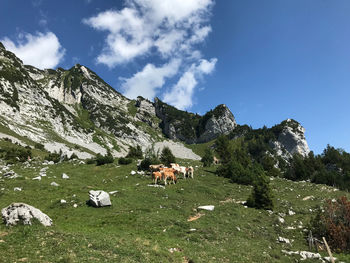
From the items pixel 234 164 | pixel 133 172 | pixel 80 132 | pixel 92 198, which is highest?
pixel 80 132

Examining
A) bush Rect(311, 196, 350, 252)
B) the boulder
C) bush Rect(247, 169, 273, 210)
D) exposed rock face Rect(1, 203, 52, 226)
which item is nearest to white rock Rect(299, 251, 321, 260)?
bush Rect(311, 196, 350, 252)

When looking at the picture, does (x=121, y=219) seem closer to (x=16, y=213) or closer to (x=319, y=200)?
(x=16, y=213)

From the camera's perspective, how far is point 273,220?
1032 inches

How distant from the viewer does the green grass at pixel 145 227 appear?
496 inches

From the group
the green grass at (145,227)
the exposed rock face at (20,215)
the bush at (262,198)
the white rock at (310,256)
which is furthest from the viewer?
the bush at (262,198)

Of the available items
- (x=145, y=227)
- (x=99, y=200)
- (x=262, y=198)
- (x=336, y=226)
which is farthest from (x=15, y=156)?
(x=336, y=226)

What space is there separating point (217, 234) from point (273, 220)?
35.1 feet

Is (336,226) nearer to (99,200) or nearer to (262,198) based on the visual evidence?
(262,198)

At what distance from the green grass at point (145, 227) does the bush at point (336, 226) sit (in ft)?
6.76

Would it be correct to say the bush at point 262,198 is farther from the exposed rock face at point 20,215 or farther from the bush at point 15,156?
the bush at point 15,156

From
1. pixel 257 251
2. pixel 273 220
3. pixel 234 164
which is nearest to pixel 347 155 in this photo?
pixel 234 164

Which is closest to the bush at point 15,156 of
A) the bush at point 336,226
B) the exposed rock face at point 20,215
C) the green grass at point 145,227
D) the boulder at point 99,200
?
the green grass at point 145,227

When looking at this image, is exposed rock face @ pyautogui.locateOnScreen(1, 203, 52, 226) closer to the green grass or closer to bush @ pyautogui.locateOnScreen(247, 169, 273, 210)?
the green grass

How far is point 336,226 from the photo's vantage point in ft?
70.0
